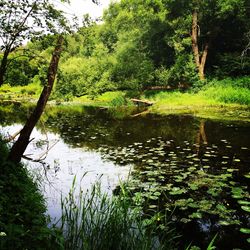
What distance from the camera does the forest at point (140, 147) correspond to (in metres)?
4.92

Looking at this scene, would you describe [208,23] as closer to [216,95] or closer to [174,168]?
[216,95]

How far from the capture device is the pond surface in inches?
248

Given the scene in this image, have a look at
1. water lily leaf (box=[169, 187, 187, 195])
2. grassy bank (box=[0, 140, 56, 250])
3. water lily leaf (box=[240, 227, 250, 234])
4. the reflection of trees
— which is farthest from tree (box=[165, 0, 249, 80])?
grassy bank (box=[0, 140, 56, 250])

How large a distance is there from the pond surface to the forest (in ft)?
0.12

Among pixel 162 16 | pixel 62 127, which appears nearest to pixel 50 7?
pixel 62 127

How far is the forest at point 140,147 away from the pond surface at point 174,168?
38 mm

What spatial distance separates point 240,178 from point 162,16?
23.9m

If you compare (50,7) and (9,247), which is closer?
(9,247)

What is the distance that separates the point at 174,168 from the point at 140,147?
3.30 meters

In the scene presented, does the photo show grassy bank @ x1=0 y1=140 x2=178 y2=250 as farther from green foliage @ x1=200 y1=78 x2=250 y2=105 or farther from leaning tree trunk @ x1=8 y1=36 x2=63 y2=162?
green foliage @ x1=200 y1=78 x2=250 y2=105

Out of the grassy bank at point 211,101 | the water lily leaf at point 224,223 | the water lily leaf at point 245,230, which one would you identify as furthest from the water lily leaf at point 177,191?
the grassy bank at point 211,101

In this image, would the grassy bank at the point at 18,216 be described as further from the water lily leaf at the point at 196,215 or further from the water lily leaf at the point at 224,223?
the water lily leaf at the point at 224,223

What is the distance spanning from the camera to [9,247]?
328 cm

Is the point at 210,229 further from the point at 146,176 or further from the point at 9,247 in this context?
the point at 9,247
